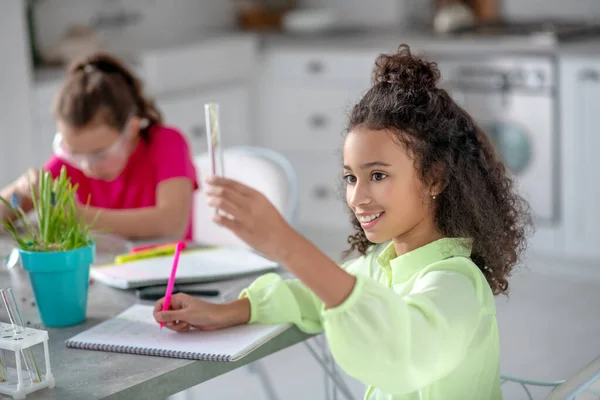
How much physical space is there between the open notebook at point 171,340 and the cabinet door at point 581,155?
2.57 m

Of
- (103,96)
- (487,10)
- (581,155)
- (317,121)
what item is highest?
(487,10)

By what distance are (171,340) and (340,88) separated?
304cm

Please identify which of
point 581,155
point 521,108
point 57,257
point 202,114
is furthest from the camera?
point 202,114

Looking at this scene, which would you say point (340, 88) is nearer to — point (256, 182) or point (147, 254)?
point (256, 182)

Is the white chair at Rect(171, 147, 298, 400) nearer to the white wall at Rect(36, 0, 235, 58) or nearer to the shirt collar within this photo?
the shirt collar

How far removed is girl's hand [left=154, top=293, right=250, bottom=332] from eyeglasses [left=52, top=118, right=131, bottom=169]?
0.84 meters

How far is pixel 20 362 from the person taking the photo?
51.6 inches

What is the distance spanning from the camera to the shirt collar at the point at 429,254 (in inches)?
55.1

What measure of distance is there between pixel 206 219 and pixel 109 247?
50 cm

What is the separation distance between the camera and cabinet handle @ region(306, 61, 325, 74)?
4.45m

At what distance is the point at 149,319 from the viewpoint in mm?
1604

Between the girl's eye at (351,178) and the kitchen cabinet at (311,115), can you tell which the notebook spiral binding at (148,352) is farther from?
the kitchen cabinet at (311,115)

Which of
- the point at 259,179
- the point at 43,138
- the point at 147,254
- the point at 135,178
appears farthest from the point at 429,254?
the point at 43,138

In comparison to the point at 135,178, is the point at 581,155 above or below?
below
